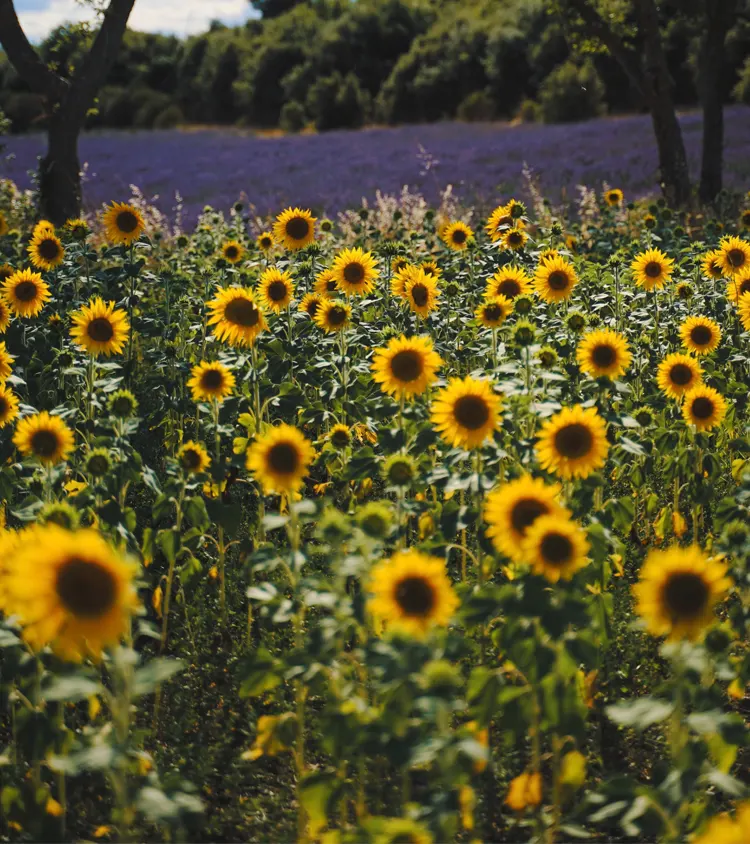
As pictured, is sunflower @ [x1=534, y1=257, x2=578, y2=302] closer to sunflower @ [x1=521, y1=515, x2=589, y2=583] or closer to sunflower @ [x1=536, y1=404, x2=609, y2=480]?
sunflower @ [x1=536, y1=404, x2=609, y2=480]

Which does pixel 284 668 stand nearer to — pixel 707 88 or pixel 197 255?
pixel 197 255

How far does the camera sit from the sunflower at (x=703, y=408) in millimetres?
3613

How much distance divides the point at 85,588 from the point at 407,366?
1510 mm

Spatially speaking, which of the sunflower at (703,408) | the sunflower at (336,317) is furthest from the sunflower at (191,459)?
the sunflower at (703,408)

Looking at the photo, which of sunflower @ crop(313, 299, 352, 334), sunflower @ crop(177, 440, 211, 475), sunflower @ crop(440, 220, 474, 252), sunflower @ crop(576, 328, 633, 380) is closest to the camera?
sunflower @ crop(177, 440, 211, 475)

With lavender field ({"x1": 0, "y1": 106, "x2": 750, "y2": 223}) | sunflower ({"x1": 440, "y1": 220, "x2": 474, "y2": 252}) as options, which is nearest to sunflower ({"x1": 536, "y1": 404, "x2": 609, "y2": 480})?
sunflower ({"x1": 440, "y1": 220, "x2": 474, "y2": 252})

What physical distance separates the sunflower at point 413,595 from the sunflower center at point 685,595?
1.60 feet

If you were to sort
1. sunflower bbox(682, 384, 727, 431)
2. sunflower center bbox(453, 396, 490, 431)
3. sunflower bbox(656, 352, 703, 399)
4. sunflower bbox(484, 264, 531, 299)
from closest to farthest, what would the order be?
sunflower center bbox(453, 396, 490, 431) → sunflower bbox(682, 384, 727, 431) → sunflower bbox(656, 352, 703, 399) → sunflower bbox(484, 264, 531, 299)

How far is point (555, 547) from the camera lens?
2.28 m

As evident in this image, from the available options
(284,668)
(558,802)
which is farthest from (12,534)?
(558,802)

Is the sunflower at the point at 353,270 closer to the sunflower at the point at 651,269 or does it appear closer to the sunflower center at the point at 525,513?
the sunflower at the point at 651,269

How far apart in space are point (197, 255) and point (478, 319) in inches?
128

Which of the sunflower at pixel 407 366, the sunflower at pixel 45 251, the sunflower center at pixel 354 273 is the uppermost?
the sunflower at pixel 45 251

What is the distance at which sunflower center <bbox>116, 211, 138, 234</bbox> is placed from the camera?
4844mm
